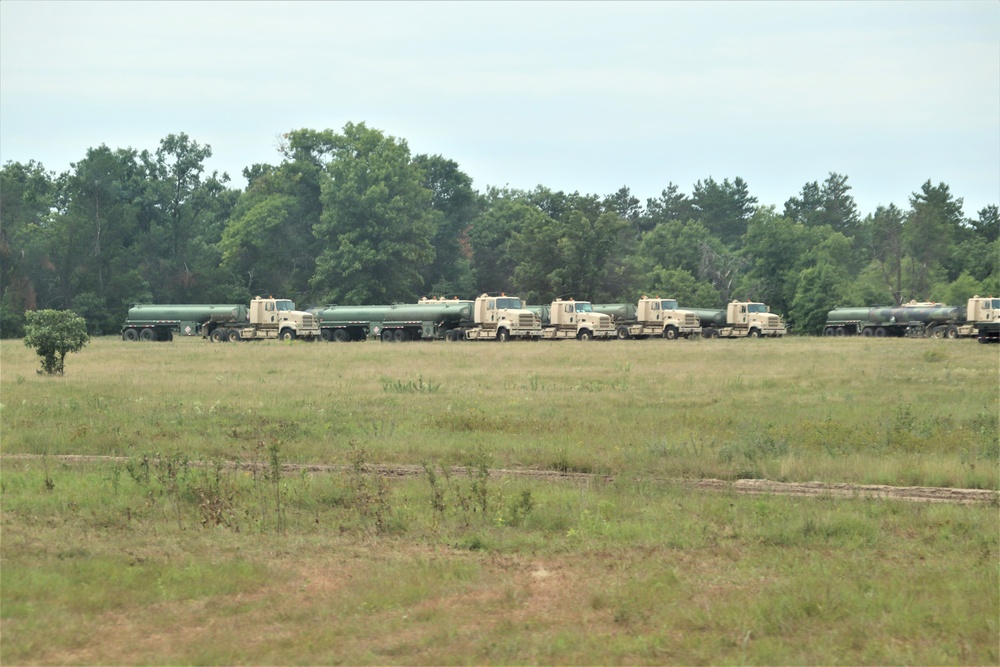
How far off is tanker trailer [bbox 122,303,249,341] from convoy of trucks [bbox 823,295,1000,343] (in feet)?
140

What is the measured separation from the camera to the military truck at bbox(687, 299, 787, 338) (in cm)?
7388

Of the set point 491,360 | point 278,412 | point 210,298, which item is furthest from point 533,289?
point 278,412

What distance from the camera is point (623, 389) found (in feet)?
94.7

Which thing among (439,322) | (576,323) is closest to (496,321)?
(439,322)

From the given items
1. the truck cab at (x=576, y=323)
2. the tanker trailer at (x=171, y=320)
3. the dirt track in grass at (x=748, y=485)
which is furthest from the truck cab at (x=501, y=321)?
the dirt track in grass at (x=748, y=485)

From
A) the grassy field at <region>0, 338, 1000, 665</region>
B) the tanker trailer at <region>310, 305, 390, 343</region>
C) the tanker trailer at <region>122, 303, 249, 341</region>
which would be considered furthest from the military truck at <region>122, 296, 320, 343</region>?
the grassy field at <region>0, 338, 1000, 665</region>

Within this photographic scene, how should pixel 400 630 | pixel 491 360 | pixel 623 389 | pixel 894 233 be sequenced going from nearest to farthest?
pixel 400 630 < pixel 623 389 < pixel 491 360 < pixel 894 233

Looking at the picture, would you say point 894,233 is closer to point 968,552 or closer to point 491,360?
point 491,360

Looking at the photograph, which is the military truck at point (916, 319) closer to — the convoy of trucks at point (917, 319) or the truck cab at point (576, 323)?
the convoy of trucks at point (917, 319)

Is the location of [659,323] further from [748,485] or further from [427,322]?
[748,485]

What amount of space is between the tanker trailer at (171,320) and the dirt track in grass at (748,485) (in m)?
54.1

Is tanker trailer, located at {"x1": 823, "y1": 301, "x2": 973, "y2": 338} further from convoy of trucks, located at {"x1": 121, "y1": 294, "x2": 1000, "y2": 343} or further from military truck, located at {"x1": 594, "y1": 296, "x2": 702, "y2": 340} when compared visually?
military truck, located at {"x1": 594, "y1": 296, "x2": 702, "y2": 340}

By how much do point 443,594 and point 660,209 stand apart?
15259cm

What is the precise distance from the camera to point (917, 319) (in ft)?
238
